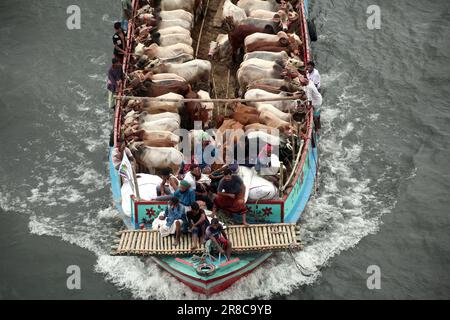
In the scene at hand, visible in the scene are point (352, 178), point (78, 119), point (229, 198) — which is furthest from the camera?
point (78, 119)

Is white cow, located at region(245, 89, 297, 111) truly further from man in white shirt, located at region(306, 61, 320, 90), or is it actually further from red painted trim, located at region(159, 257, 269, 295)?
red painted trim, located at region(159, 257, 269, 295)

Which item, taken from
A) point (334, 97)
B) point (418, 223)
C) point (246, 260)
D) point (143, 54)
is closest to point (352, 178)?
point (418, 223)

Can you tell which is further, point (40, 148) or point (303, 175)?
point (40, 148)

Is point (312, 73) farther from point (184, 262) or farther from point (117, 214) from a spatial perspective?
point (184, 262)

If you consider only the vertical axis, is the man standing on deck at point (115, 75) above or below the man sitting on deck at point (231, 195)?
above

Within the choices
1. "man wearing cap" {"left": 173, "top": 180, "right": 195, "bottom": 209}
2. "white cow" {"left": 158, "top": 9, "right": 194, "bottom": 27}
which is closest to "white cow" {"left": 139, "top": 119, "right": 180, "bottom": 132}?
"man wearing cap" {"left": 173, "top": 180, "right": 195, "bottom": 209}

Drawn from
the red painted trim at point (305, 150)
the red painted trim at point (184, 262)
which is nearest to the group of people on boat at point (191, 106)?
the red painted trim at point (305, 150)

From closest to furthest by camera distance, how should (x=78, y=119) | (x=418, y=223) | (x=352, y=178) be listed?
(x=418, y=223), (x=352, y=178), (x=78, y=119)

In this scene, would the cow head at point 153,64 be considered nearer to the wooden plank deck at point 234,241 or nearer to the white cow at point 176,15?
the white cow at point 176,15
